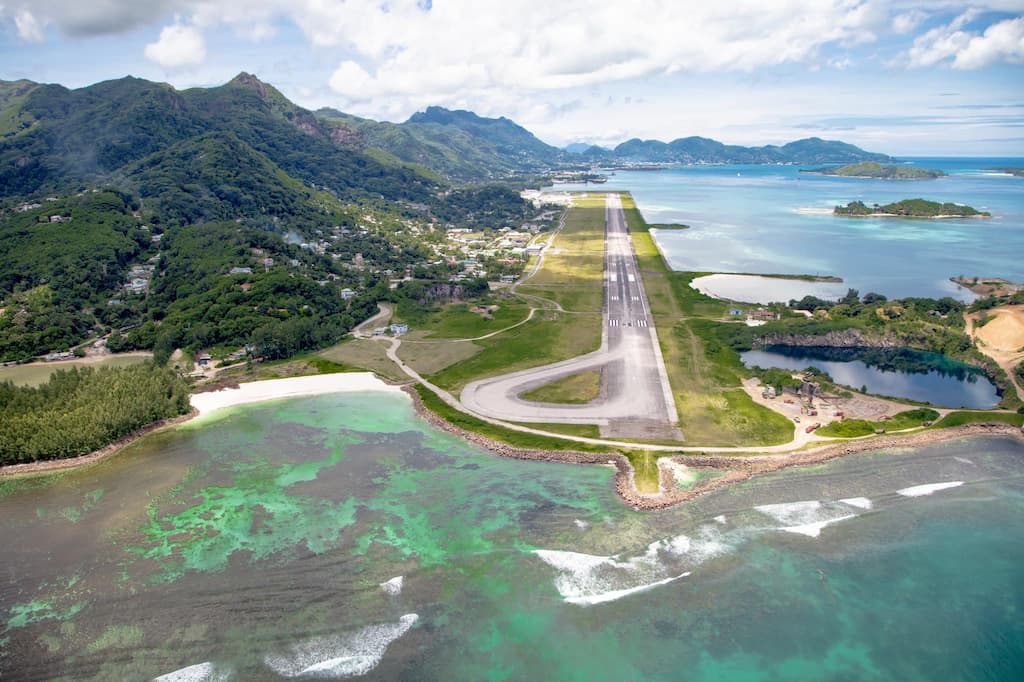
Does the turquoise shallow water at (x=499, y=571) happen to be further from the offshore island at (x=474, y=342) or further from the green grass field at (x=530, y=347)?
the green grass field at (x=530, y=347)

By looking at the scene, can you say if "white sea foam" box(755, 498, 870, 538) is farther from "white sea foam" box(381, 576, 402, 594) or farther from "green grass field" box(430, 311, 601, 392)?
"green grass field" box(430, 311, 601, 392)

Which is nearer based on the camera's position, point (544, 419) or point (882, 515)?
point (882, 515)

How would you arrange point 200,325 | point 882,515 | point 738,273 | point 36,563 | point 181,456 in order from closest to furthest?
point 36,563, point 882,515, point 181,456, point 200,325, point 738,273

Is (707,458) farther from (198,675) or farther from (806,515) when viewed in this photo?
(198,675)

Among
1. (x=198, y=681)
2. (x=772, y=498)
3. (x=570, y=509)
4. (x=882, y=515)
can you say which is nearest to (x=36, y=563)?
(x=198, y=681)

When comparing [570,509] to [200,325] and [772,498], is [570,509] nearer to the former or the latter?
[772,498]

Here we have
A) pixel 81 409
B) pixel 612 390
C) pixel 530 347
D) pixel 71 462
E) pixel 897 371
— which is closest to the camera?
pixel 71 462

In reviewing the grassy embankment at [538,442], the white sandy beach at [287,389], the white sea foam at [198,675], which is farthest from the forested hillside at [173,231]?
the white sea foam at [198,675]

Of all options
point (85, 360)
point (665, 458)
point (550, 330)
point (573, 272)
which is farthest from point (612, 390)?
point (85, 360)
